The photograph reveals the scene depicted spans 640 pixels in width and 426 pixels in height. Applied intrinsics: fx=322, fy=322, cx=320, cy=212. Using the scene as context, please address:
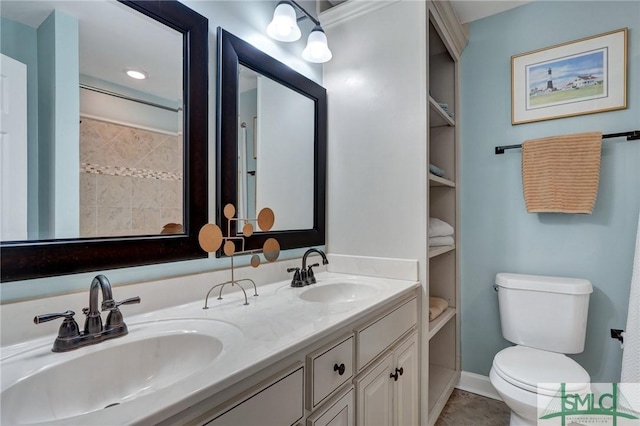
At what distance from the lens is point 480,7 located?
199cm

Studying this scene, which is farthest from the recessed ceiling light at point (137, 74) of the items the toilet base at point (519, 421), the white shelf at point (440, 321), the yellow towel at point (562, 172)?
the toilet base at point (519, 421)

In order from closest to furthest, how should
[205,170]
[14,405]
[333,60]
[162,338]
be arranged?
[14,405]
[162,338]
[205,170]
[333,60]

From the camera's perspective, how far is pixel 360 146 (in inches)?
68.8

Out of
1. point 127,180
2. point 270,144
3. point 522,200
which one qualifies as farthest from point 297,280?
point 522,200

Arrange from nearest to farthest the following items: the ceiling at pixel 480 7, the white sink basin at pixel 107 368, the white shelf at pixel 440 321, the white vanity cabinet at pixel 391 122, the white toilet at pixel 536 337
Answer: the white sink basin at pixel 107 368, the white toilet at pixel 536 337, the white vanity cabinet at pixel 391 122, the white shelf at pixel 440 321, the ceiling at pixel 480 7

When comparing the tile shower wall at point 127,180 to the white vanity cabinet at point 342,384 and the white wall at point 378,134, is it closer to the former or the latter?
the white vanity cabinet at point 342,384

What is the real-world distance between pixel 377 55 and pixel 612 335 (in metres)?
1.93

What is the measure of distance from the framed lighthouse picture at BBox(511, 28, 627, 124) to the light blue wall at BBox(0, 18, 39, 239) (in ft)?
7.40

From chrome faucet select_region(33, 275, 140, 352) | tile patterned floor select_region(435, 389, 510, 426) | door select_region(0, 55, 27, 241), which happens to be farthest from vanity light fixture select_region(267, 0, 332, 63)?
tile patterned floor select_region(435, 389, 510, 426)

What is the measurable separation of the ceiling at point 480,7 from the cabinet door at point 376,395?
2047 mm

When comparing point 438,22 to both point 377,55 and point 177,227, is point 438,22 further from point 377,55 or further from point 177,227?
point 177,227

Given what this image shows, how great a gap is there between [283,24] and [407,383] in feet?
5.54

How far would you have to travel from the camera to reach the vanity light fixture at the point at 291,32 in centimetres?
141

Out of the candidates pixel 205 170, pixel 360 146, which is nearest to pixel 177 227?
pixel 205 170
